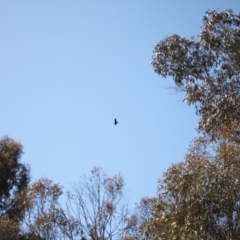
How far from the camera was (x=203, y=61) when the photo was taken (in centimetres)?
1789

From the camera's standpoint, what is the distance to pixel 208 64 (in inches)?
701

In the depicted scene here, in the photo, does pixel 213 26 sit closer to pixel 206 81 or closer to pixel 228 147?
pixel 206 81

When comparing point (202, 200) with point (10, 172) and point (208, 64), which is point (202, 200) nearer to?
point (208, 64)

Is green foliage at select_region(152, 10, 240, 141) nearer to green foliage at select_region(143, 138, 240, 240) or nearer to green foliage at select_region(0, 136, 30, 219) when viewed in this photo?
green foliage at select_region(143, 138, 240, 240)

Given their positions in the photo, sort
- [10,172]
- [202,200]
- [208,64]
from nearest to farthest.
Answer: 1. [202,200]
2. [208,64]
3. [10,172]

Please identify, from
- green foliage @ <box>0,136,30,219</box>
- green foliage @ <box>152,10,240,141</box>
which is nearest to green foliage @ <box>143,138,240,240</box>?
green foliage @ <box>152,10,240,141</box>

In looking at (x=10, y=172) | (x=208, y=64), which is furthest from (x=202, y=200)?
(x=10, y=172)

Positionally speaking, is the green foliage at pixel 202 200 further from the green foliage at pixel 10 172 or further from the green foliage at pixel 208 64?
the green foliage at pixel 10 172

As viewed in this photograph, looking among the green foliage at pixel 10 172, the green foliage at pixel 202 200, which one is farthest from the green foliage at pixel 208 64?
the green foliage at pixel 10 172

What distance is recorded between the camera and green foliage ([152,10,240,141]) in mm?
16622

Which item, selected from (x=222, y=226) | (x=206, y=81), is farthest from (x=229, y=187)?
(x=206, y=81)

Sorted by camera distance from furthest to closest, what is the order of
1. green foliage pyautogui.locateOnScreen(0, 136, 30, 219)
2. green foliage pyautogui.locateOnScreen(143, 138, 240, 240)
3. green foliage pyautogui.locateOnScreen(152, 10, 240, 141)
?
green foliage pyautogui.locateOnScreen(0, 136, 30, 219)
green foliage pyautogui.locateOnScreen(152, 10, 240, 141)
green foliage pyautogui.locateOnScreen(143, 138, 240, 240)

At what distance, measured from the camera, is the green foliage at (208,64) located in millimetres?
16622

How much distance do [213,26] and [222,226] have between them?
28.2 feet
